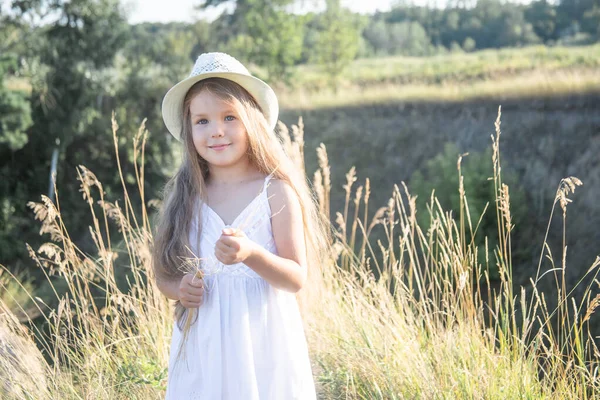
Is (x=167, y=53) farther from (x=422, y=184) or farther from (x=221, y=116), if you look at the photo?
(x=221, y=116)

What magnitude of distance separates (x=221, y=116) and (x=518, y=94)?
11.3 m

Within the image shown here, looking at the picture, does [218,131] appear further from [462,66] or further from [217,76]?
[462,66]

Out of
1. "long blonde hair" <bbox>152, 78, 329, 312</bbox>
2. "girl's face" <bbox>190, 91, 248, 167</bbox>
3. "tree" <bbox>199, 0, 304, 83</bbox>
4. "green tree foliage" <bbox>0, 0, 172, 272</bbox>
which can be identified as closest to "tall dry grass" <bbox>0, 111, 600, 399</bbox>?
"long blonde hair" <bbox>152, 78, 329, 312</bbox>

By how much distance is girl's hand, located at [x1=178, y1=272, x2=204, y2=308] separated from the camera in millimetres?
1926

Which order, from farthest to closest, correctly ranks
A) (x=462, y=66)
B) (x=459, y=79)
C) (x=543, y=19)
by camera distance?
(x=543, y=19), (x=462, y=66), (x=459, y=79)

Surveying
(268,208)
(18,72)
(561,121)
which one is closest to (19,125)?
(18,72)

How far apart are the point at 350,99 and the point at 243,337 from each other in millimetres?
15714

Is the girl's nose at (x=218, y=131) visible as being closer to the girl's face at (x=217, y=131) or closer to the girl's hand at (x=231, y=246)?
the girl's face at (x=217, y=131)

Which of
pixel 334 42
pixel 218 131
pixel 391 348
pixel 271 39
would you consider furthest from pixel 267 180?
pixel 334 42

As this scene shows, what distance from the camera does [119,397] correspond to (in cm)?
300

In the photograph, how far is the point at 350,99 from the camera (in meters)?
17.4

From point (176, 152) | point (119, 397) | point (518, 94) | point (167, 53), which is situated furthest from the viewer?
point (167, 53)

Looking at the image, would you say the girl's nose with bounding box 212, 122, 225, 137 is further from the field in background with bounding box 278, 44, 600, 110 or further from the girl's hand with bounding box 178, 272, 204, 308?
the field in background with bounding box 278, 44, 600, 110

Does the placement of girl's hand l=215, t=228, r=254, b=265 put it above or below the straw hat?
below
